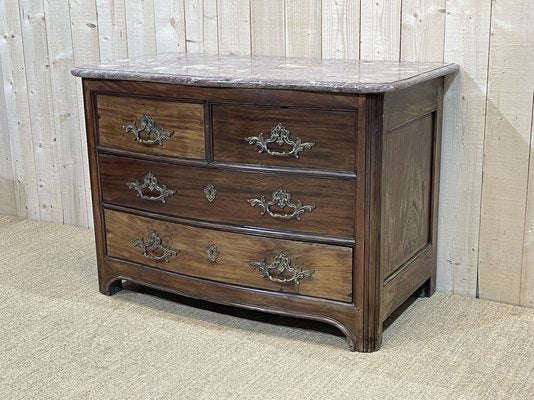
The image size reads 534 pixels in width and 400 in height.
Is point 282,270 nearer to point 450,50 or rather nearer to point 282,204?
point 282,204

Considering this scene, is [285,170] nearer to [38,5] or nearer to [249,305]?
[249,305]

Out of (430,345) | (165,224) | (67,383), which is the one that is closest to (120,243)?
(165,224)

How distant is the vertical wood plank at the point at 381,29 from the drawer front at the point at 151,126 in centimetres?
66

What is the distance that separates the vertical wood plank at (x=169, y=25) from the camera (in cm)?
305

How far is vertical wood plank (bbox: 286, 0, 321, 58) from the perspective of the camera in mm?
2779

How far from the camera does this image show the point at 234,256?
248 centimetres

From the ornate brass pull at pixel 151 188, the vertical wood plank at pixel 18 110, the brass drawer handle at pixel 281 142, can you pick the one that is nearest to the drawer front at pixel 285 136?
the brass drawer handle at pixel 281 142

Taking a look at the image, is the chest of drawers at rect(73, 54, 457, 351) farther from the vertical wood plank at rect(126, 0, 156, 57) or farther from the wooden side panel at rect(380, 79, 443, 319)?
the vertical wood plank at rect(126, 0, 156, 57)

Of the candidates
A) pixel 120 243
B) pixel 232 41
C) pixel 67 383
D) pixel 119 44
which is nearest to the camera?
pixel 67 383

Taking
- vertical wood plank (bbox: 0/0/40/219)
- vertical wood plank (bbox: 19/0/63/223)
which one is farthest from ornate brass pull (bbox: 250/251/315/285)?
vertical wood plank (bbox: 0/0/40/219)

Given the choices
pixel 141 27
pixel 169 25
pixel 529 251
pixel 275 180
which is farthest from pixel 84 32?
pixel 529 251

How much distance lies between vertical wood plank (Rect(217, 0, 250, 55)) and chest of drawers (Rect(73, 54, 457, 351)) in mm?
226

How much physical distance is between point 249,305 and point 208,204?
0.33 metres

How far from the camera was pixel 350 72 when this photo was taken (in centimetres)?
240
